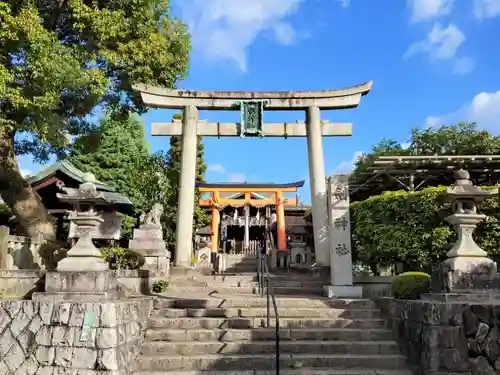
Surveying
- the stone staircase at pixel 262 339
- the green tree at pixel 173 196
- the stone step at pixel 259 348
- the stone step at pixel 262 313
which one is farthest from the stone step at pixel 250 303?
the green tree at pixel 173 196

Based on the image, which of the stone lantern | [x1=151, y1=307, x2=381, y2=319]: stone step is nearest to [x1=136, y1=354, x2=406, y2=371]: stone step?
[x1=151, y1=307, x2=381, y2=319]: stone step

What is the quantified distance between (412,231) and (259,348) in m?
7.43

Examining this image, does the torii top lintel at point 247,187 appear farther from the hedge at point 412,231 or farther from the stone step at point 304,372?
the stone step at point 304,372

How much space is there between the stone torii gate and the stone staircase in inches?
172

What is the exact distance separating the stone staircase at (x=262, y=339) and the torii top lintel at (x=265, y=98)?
6.25 metres

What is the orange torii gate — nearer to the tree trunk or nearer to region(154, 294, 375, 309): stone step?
the tree trunk

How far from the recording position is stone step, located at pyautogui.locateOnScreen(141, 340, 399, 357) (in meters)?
6.91

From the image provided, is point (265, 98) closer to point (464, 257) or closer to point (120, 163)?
point (464, 257)

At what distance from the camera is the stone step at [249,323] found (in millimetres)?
7621

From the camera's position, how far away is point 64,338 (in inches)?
241

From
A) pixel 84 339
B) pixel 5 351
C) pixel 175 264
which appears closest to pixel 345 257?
pixel 175 264

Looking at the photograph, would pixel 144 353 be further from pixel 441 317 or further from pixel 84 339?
pixel 441 317

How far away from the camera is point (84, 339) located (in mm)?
6051

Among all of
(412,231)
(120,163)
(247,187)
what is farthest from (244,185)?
(412,231)
